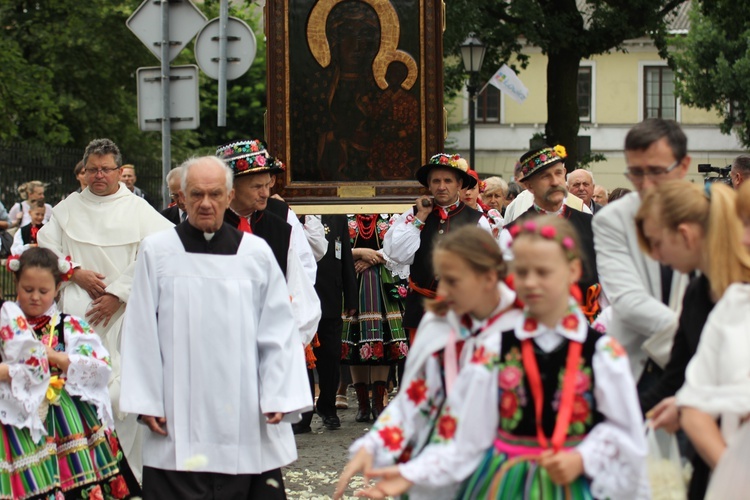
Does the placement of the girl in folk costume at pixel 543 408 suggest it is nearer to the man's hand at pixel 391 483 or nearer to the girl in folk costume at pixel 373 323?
the man's hand at pixel 391 483

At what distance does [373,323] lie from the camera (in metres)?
11.1

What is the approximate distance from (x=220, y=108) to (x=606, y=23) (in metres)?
10.2

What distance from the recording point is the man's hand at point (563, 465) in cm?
397

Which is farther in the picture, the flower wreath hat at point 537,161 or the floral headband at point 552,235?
the flower wreath hat at point 537,161

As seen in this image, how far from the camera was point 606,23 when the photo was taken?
22094mm

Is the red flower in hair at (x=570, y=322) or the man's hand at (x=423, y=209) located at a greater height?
the man's hand at (x=423, y=209)

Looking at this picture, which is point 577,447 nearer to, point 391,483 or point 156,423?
point 391,483

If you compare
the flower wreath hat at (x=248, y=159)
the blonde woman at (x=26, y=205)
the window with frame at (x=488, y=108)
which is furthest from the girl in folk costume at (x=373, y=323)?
the window with frame at (x=488, y=108)

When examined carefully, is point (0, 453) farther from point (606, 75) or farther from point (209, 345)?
point (606, 75)

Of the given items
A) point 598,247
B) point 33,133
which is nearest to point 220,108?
point 598,247

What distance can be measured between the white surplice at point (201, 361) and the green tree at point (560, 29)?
1604 cm

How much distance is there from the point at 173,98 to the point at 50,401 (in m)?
5.29

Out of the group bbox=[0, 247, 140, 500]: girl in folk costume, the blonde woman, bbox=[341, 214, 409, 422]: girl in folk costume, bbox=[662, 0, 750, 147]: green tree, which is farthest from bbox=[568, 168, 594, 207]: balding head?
bbox=[662, 0, 750, 147]: green tree

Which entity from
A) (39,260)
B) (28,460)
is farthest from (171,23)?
Result: (28,460)
